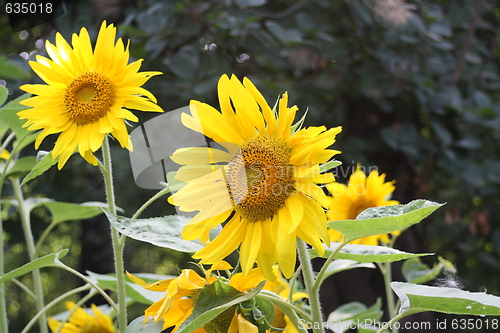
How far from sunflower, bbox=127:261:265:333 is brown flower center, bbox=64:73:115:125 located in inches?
7.8

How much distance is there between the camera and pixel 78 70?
0.54 m

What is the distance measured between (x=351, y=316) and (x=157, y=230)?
1.34 feet

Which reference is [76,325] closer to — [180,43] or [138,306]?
[180,43]

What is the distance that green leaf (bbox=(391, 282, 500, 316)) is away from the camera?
377mm

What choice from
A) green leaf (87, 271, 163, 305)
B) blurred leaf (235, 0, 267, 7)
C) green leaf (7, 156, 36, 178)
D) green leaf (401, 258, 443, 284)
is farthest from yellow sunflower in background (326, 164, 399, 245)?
blurred leaf (235, 0, 267, 7)

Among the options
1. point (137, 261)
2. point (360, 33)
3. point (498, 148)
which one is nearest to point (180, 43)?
point (360, 33)

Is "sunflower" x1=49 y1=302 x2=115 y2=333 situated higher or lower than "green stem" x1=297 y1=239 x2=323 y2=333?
lower

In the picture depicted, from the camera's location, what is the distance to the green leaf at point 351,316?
592 millimetres

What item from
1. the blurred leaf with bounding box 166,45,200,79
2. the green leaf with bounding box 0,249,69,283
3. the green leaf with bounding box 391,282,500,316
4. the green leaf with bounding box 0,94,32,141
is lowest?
the blurred leaf with bounding box 166,45,200,79

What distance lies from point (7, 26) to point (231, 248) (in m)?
2.26

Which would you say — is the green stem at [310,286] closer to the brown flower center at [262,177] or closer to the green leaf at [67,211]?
the brown flower center at [262,177]

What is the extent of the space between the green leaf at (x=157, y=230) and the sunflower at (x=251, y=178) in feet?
0.09

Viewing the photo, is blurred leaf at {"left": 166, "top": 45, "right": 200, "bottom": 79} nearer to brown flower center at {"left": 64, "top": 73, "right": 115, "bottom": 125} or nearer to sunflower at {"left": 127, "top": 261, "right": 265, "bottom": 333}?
brown flower center at {"left": 64, "top": 73, "right": 115, "bottom": 125}

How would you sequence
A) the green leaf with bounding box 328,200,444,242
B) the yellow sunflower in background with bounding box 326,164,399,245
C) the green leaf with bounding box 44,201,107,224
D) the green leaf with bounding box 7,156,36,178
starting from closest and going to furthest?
the green leaf with bounding box 328,200,444,242, the green leaf with bounding box 7,156,36,178, the green leaf with bounding box 44,201,107,224, the yellow sunflower in background with bounding box 326,164,399,245
